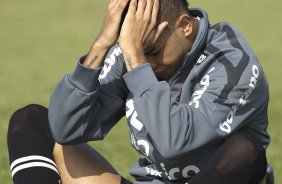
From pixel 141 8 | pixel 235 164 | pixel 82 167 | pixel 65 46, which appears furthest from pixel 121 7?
pixel 65 46

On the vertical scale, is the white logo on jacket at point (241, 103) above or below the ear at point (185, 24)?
below

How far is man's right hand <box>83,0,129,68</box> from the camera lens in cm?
454

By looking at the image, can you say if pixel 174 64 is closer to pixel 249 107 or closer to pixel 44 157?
pixel 249 107

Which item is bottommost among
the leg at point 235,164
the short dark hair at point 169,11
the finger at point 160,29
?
the leg at point 235,164

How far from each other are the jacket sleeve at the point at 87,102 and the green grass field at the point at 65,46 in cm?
162

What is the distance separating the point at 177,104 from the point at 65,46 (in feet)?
27.6

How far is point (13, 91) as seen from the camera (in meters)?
9.84

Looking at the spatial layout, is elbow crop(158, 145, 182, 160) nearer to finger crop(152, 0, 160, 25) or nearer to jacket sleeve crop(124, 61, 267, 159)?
jacket sleeve crop(124, 61, 267, 159)

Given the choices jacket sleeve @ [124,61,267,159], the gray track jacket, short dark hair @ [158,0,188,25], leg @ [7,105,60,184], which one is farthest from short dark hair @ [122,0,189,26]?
leg @ [7,105,60,184]

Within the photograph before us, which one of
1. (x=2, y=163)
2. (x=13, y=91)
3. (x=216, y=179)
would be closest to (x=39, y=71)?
(x=13, y=91)

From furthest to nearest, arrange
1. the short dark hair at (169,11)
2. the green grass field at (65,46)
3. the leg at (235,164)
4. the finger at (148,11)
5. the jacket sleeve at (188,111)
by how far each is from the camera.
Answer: the green grass field at (65,46)
the short dark hair at (169,11)
the finger at (148,11)
the jacket sleeve at (188,111)
the leg at (235,164)

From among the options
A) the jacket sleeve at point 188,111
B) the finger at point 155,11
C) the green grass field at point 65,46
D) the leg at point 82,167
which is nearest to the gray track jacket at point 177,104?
the jacket sleeve at point 188,111

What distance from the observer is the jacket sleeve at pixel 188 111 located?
4.18 m

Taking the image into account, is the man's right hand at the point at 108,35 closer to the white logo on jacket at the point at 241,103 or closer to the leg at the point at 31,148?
the leg at the point at 31,148
